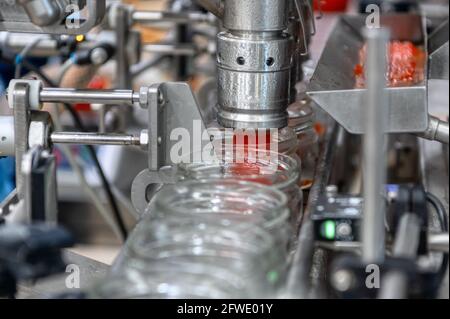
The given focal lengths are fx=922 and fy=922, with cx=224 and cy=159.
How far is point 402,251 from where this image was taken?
0.93 metres

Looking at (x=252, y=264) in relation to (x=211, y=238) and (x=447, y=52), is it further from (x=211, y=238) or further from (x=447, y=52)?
(x=447, y=52)

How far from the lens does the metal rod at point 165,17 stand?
7.31 feet

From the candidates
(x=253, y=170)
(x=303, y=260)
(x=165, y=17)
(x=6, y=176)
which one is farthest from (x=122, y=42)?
(x=303, y=260)

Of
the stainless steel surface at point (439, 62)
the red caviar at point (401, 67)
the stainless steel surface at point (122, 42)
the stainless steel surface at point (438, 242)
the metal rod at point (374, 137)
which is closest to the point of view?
the metal rod at point (374, 137)

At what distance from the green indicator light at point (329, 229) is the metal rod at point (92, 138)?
1.12 ft

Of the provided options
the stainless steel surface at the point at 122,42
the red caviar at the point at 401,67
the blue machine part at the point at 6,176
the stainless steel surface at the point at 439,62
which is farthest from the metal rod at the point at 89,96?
the blue machine part at the point at 6,176

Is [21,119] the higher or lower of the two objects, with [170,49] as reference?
higher

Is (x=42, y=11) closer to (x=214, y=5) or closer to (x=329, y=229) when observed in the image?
(x=214, y=5)

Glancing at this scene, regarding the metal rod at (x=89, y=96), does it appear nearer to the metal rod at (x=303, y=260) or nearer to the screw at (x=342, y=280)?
the metal rod at (x=303, y=260)

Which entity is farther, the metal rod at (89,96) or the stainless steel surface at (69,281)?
the metal rod at (89,96)

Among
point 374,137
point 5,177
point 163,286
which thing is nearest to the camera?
point 374,137

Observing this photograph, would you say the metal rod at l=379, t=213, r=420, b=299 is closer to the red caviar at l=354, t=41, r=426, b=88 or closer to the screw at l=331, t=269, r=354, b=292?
the screw at l=331, t=269, r=354, b=292

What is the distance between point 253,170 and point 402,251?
1.13ft

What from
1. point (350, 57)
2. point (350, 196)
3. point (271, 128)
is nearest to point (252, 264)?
point (350, 196)
